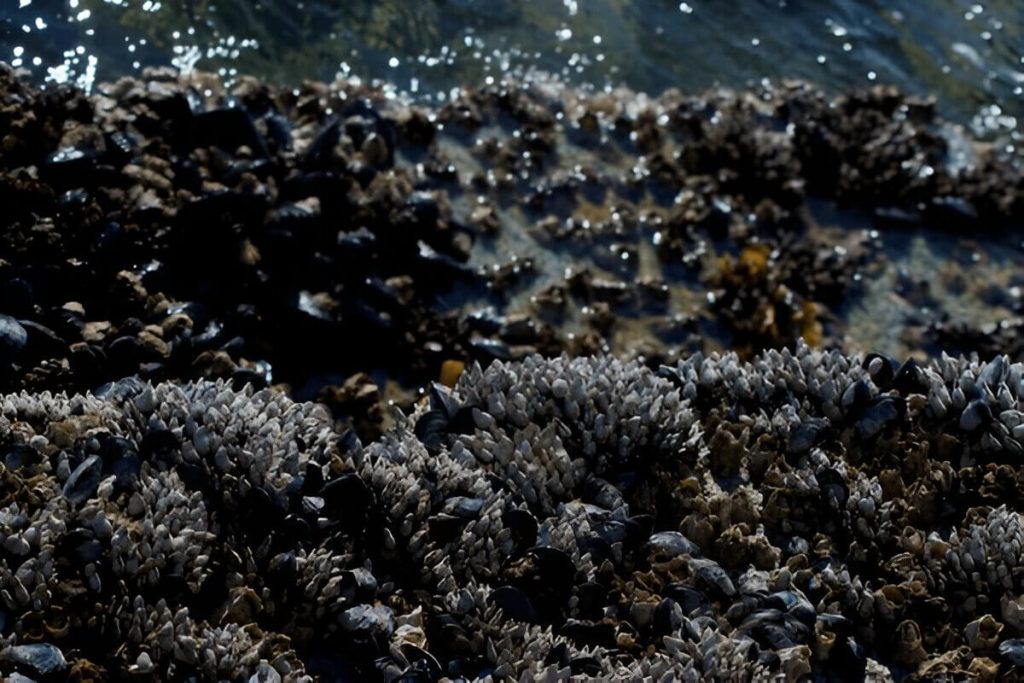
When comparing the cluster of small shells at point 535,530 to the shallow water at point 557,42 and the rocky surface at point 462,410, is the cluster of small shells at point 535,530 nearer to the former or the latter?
the rocky surface at point 462,410

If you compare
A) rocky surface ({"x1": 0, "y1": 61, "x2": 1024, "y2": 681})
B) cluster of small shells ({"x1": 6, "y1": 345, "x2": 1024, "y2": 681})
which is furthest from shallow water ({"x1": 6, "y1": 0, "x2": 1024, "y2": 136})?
cluster of small shells ({"x1": 6, "y1": 345, "x2": 1024, "y2": 681})

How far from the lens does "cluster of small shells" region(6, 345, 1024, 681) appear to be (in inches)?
144

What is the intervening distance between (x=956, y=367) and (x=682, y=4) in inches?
238

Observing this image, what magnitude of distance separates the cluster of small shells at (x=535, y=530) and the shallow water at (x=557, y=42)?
3.77 meters

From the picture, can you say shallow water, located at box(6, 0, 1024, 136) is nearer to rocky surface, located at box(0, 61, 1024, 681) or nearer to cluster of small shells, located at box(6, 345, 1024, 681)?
rocky surface, located at box(0, 61, 1024, 681)

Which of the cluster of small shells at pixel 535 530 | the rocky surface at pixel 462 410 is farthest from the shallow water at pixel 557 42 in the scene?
the cluster of small shells at pixel 535 530

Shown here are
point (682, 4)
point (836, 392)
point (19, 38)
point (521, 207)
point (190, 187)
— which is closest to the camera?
point (836, 392)

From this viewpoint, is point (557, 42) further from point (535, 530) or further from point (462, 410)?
point (535, 530)

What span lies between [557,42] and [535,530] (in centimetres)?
598

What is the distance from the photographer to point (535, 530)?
425cm

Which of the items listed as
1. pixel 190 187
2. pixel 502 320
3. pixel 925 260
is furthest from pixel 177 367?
pixel 925 260

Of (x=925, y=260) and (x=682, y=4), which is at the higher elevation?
(x=682, y=4)

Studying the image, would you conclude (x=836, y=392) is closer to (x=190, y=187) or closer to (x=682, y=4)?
(x=190, y=187)

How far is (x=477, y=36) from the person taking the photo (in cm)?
904
